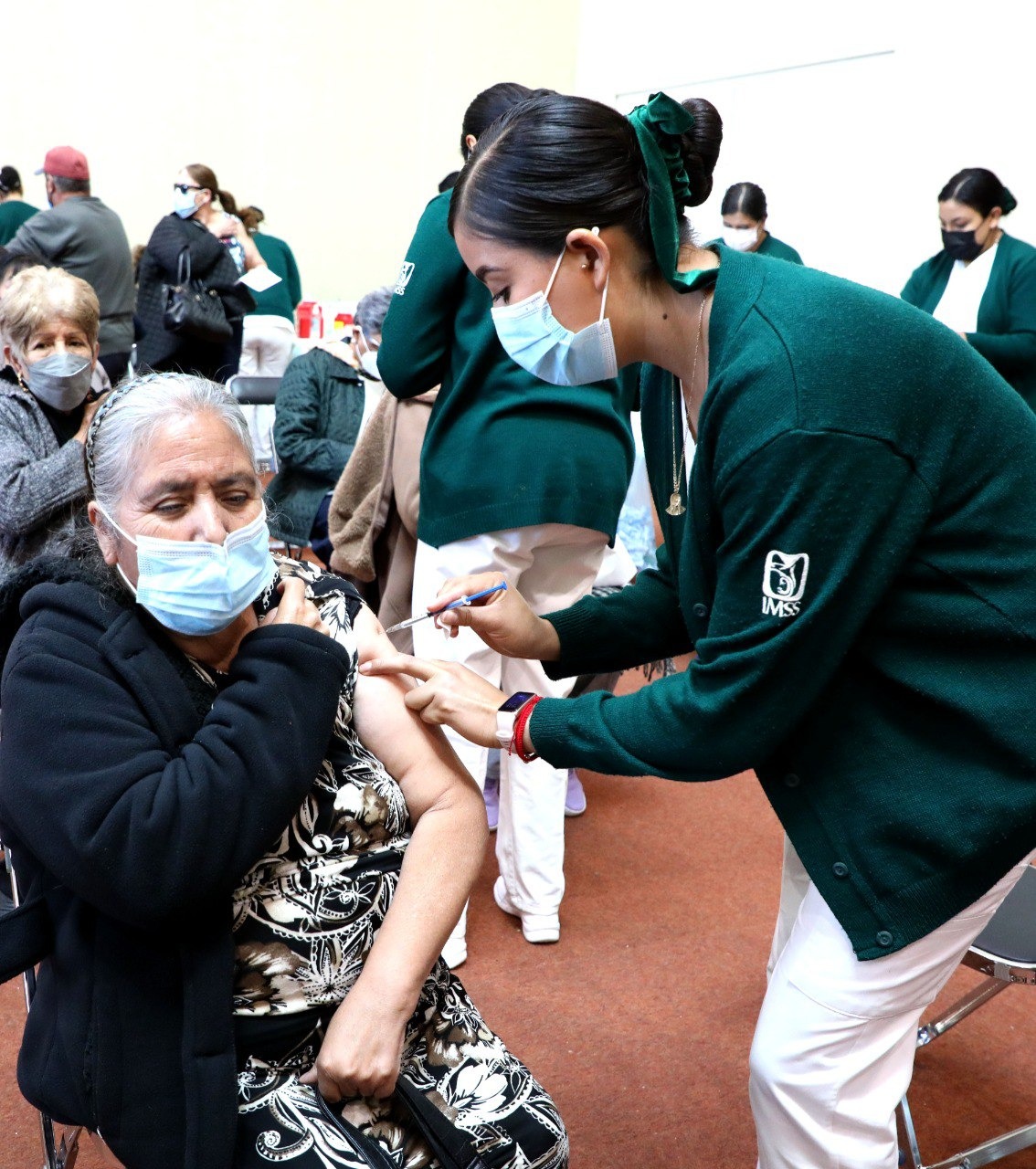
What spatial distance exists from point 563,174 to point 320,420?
2.73 metres

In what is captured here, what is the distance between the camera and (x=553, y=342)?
4.81 ft

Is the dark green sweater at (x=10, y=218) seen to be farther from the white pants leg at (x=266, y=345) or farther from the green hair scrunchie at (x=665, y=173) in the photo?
the green hair scrunchie at (x=665, y=173)

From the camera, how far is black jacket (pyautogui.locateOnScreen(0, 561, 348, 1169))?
124 centimetres

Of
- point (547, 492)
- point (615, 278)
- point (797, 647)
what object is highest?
point (615, 278)

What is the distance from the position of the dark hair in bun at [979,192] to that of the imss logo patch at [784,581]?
398cm

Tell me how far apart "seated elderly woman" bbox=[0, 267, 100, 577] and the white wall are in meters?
4.39

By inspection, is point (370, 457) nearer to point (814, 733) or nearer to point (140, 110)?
point (814, 733)

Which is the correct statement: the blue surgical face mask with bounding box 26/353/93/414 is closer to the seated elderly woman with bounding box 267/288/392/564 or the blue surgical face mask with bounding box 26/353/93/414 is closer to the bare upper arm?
the seated elderly woman with bounding box 267/288/392/564

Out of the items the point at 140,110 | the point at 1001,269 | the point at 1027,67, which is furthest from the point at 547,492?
the point at 140,110

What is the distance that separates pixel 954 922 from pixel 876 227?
6546mm

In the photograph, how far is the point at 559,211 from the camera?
1312 mm

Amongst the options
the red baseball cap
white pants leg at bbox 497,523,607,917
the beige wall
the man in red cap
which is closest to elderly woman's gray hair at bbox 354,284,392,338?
white pants leg at bbox 497,523,607,917

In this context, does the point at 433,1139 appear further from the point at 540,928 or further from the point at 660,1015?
the point at 540,928

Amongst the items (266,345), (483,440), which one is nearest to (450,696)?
(483,440)
